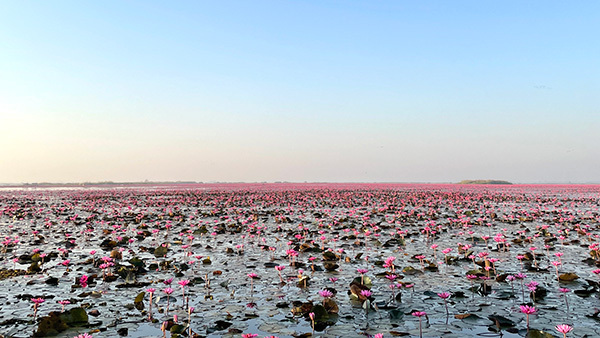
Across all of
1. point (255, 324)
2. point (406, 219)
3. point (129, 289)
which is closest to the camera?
point (255, 324)

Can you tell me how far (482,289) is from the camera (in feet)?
20.1

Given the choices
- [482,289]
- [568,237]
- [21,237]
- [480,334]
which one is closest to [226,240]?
[21,237]

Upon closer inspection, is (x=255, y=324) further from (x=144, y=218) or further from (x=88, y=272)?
(x=144, y=218)

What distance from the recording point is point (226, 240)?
12.4 metres

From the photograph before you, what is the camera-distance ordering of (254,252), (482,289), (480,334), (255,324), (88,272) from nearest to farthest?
(480,334)
(255,324)
(482,289)
(88,272)
(254,252)

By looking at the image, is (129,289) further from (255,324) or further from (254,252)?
(254,252)

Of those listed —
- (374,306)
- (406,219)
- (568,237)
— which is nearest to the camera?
(374,306)

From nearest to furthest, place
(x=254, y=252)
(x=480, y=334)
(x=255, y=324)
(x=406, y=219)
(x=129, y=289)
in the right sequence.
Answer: (x=480, y=334) < (x=255, y=324) < (x=129, y=289) < (x=254, y=252) < (x=406, y=219)

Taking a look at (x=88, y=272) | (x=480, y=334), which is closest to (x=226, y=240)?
(x=88, y=272)

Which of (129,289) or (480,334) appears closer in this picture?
(480,334)

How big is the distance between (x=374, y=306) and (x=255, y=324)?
1.83 metres

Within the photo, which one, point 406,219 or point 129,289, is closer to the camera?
point 129,289

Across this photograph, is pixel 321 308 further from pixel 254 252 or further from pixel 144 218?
pixel 144 218

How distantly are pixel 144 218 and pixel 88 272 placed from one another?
11.3 m
